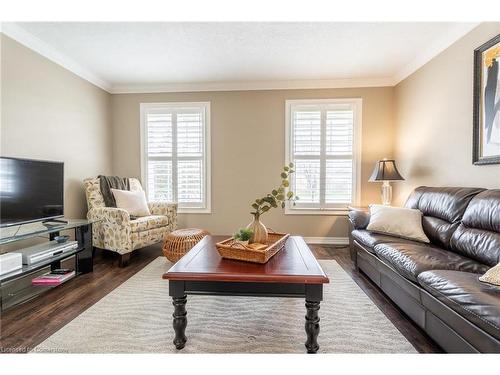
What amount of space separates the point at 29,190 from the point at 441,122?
4.24m

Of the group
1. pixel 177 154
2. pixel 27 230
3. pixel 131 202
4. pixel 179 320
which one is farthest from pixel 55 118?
pixel 179 320

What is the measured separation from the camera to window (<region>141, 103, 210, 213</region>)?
3.90 metres

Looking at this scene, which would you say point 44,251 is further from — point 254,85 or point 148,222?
point 254,85

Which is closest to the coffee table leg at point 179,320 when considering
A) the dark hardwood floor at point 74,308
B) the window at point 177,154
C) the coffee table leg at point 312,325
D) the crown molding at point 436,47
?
the coffee table leg at point 312,325

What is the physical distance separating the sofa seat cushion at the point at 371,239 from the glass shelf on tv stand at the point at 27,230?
2882 mm

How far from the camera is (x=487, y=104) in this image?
2.12m

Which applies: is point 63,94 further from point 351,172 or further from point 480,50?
point 480,50

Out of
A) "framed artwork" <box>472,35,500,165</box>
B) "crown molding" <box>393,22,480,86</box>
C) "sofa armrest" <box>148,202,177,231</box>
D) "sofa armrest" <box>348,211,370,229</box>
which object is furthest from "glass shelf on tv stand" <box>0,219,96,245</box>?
"crown molding" <box>393,22,480,86</box>

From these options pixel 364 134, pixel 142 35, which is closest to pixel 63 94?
pixel 142 35

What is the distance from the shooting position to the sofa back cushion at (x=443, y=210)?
6.77ft

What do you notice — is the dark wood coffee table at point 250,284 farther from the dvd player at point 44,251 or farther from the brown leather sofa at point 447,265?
the dvd player at point 44,251

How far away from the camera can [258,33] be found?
8.15 ft

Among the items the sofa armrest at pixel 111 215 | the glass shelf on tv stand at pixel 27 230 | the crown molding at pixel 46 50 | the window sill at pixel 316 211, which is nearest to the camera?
the glass shelf on tv stand at pixel 27 230
